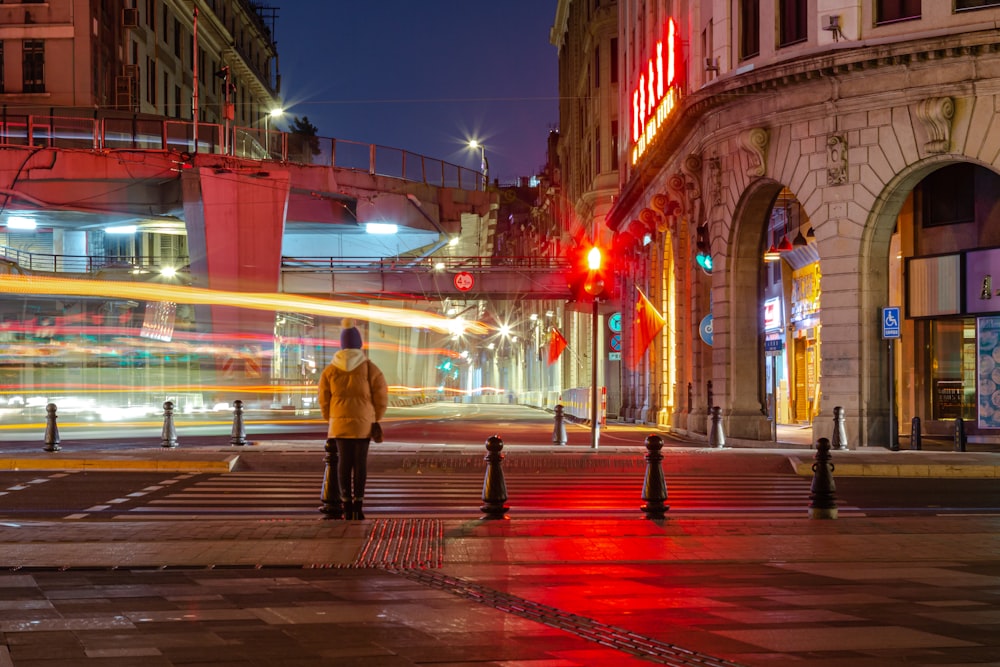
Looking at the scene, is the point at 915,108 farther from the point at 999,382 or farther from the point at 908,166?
the point at 999,382

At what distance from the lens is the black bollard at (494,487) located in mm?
13641

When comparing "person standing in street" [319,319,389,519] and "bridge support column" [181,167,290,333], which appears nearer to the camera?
"person standing in street" [319,319,389,519]

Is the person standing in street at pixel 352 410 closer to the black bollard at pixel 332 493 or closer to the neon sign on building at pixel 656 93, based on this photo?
the black bollard at pixel 332 493

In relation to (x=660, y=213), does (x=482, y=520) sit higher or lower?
lower

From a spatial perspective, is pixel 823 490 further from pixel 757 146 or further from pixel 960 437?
pixel 757 146

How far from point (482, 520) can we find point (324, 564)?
2992 mm

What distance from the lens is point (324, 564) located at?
1070 centimetres

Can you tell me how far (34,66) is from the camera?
71188mm

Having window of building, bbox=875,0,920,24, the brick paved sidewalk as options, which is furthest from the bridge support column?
the brick paved sidewalk

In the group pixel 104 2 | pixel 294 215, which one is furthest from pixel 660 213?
pixel 104 2

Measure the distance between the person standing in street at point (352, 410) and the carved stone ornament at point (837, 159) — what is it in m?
18.7

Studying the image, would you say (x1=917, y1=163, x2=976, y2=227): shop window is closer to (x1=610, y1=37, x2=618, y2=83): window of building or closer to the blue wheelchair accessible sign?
the blue wheelchair accessible sign

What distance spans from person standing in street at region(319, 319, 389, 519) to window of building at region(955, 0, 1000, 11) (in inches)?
754

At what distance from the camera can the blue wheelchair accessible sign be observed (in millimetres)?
28031
